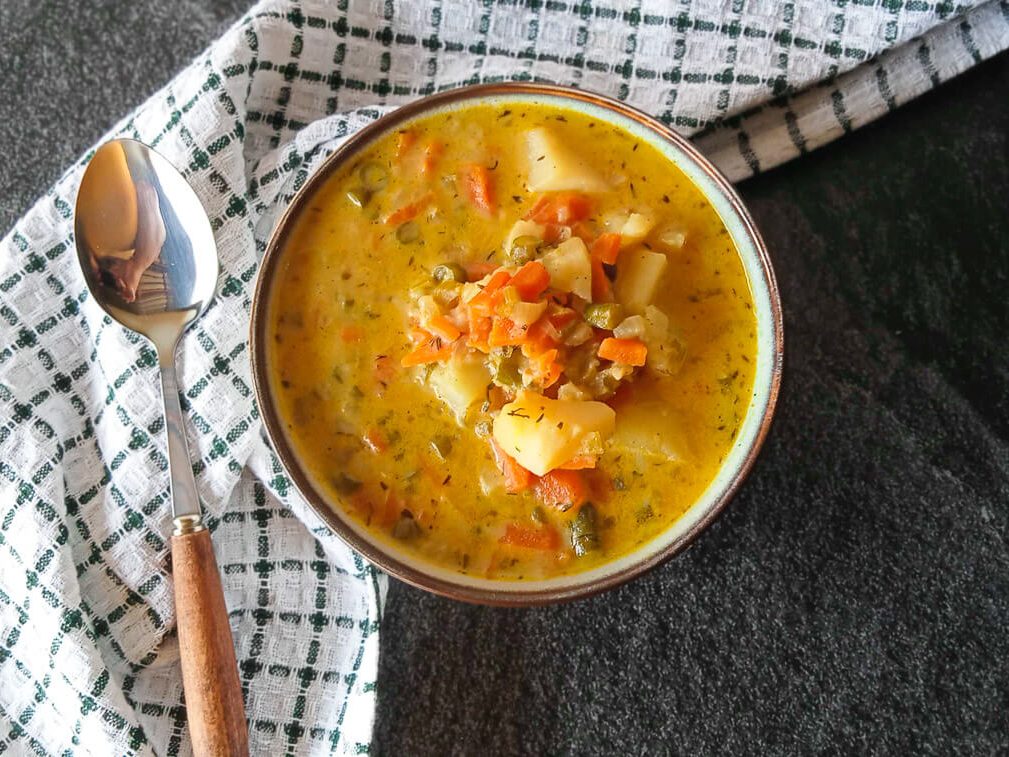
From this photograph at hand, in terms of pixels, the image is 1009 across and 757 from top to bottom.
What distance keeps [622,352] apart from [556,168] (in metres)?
0.51

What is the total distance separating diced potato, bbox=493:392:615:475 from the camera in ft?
7.18

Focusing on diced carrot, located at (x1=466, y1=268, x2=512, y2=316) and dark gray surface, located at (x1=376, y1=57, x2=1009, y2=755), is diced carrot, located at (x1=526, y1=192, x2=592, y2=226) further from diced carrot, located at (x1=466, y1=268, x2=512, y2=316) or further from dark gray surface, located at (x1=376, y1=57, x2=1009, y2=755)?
dark gray surface, located at (x1=376, y1=57, x2=1009, y2=755)

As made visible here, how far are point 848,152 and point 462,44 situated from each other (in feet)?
4.14

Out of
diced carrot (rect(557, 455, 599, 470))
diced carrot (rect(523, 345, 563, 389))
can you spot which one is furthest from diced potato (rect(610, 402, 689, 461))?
diced carrot (rect(523, 345, 563, 389))

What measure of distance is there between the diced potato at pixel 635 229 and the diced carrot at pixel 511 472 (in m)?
0.61

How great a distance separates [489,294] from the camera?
219 cm

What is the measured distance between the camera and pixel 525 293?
2188mm

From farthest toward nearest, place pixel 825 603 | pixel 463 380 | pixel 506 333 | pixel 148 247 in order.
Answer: pixel 825 603, pixel 148 247, pixel 463 380, pixel 506 333

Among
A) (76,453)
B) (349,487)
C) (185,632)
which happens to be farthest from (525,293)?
(76,453)

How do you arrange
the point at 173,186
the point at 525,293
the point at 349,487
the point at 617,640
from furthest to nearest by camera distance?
the point at 617,640
the point at 173,186
the point at 349,487
the point at 525,293

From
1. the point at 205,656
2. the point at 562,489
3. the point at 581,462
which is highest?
the point at 581,462

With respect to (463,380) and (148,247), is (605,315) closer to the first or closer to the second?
(463,380)

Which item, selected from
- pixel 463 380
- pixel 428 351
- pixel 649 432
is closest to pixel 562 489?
pixel 649 432

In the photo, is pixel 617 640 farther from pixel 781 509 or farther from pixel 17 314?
pixel 17 314
